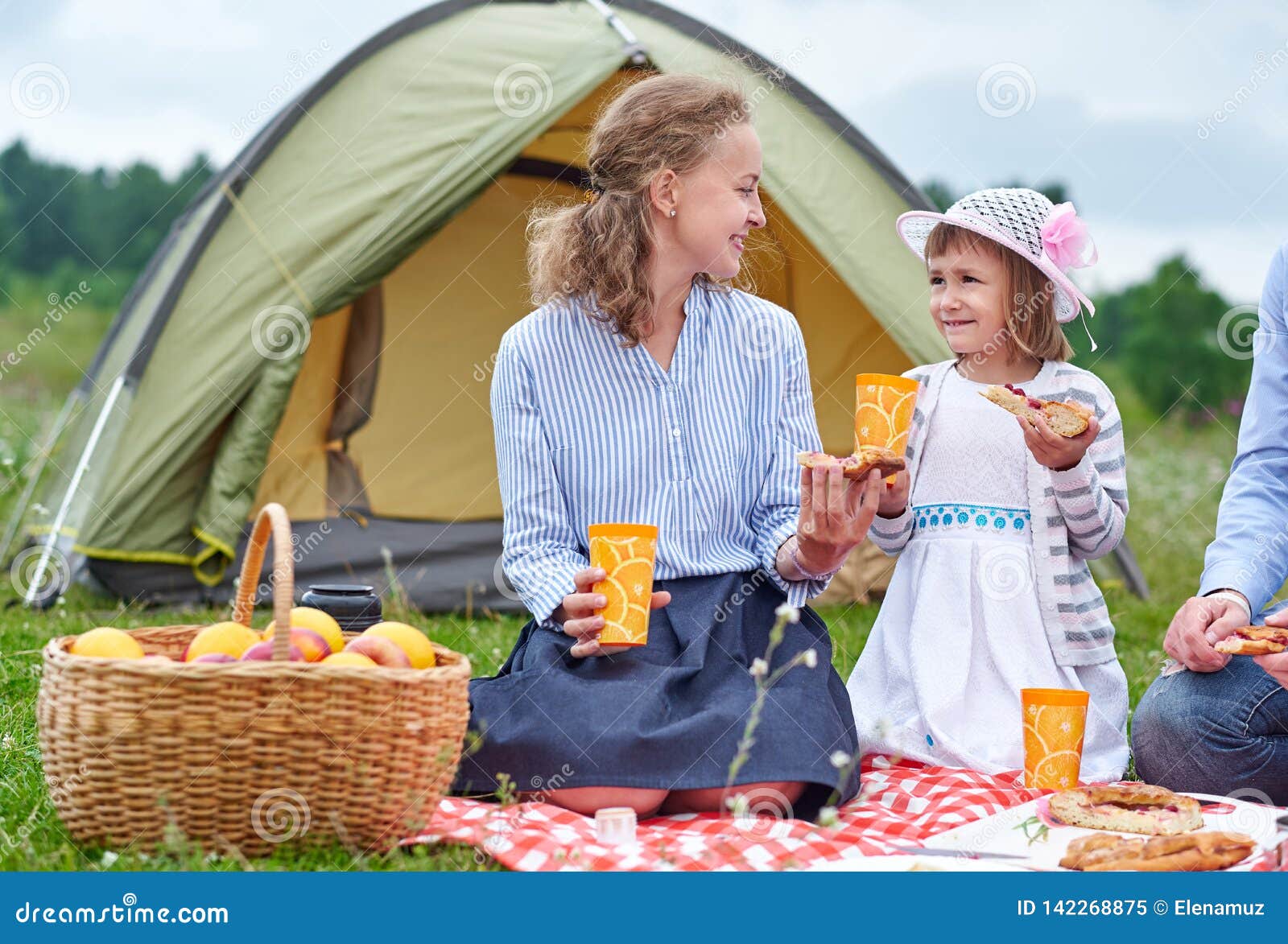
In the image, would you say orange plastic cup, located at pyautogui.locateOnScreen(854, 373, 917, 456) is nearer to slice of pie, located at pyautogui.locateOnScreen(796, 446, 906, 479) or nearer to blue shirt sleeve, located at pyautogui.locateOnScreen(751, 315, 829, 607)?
slice of pie, located at pyautogui.locateOnScreen(796, 446, 906, 479)

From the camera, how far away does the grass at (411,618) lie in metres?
1.92

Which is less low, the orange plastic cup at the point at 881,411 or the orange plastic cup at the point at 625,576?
the orange plastic cup at the point at 881,411

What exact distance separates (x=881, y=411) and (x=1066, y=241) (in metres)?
0.63

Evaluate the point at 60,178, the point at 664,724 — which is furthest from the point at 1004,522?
the point at 60,178

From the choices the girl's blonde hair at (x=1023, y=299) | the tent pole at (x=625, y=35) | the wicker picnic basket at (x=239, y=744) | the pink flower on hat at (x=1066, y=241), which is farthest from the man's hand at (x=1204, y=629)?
the tent pole at (x=625, y=35)

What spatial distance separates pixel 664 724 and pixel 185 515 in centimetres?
275

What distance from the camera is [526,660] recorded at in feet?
8.08

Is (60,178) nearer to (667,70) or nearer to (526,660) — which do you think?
(667,70)

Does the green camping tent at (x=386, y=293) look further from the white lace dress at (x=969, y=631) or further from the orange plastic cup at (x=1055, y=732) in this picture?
the orange plastic cup at (x=1055, y=732)

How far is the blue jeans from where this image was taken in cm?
239

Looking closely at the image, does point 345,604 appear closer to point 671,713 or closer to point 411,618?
point 671,713

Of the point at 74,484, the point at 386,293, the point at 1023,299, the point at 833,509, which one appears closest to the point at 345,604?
the point at 833,509

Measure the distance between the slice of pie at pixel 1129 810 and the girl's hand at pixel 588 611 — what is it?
736 millimetres

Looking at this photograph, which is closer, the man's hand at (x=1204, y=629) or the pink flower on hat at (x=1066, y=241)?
A: the man's hand at (x=1204, y=629)
